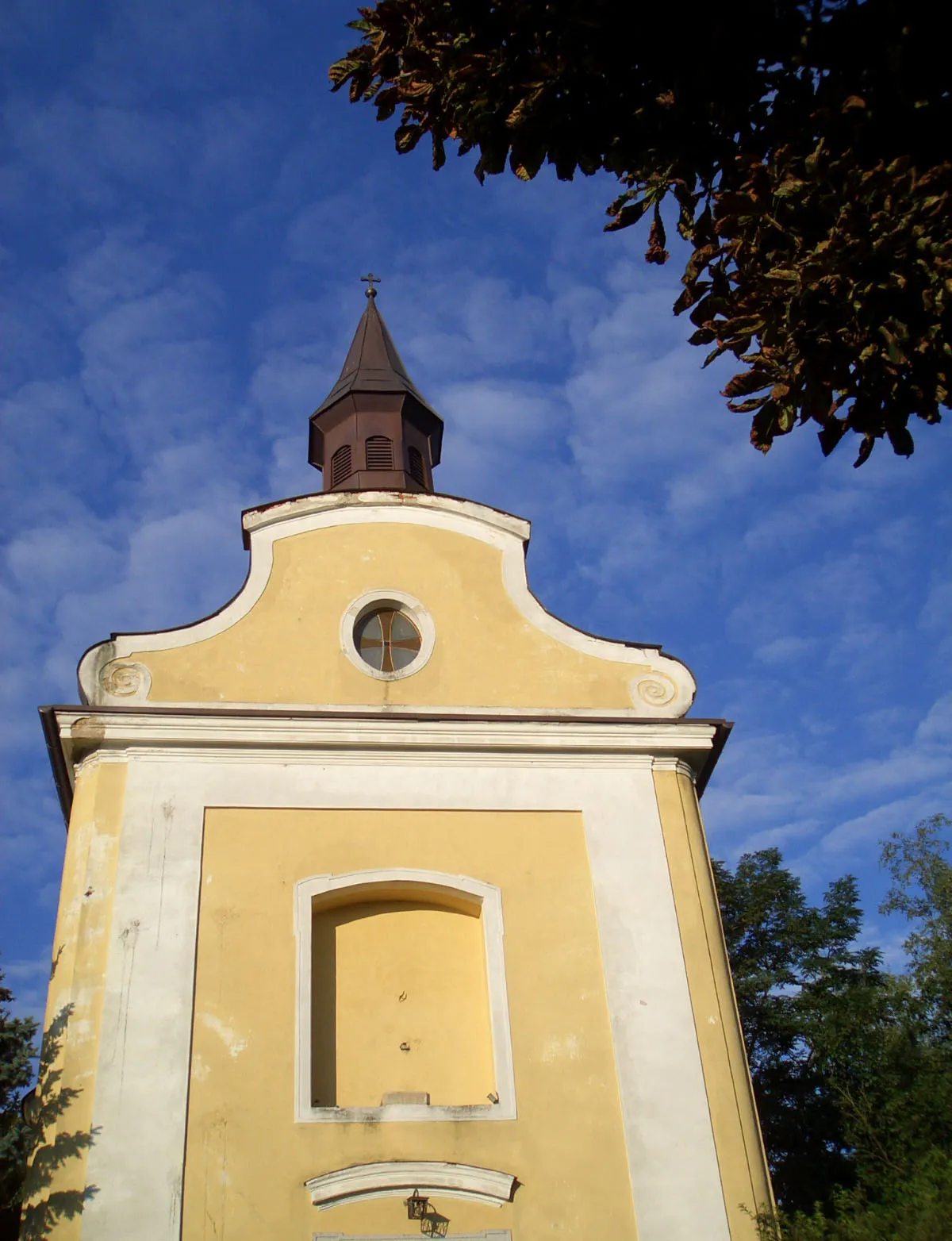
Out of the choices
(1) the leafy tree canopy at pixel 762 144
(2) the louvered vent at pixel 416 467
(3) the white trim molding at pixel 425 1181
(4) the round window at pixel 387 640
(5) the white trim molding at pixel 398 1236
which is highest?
(2) the louvered vent at pixel 416 467

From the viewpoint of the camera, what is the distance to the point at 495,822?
12625 millimetres

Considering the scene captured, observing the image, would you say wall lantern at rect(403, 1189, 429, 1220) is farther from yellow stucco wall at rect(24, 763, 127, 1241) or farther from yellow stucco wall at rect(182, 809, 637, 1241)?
yellow stucco wall at rect(24, 763, 127, 1241)

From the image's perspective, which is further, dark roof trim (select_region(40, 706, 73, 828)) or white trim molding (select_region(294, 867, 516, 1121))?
dark roof trim (select_region(40, 706, 73, 828))

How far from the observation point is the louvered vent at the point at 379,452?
727 inches

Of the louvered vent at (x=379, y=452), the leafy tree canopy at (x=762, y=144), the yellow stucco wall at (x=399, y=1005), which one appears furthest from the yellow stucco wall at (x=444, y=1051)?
the louvered vent at (x=379, y=452)

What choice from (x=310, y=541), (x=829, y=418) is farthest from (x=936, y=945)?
(x=829, y=418)

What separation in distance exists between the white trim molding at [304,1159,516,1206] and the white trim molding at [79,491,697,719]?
4.95 meters

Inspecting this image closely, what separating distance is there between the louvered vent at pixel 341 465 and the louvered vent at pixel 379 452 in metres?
0.29

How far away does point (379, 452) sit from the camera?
61.1 feet

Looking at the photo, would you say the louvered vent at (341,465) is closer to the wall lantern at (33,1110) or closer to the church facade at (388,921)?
the church facade at (388,921)

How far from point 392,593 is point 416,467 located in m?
4.96

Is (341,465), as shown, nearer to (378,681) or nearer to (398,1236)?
(378,681)

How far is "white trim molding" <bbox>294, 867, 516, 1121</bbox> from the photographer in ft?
35.3

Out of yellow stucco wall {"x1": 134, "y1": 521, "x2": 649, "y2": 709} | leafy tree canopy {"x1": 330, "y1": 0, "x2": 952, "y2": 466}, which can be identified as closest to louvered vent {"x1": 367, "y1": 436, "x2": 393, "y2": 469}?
yellow stucco wall {"x1": 134, "y1": 521, "x2": 649, "y2": 709}
